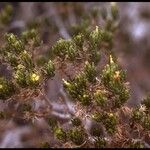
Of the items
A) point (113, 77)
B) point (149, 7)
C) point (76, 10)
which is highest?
point (149, 7)

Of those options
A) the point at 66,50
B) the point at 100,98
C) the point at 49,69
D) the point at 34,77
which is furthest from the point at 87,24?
the point at 100,98

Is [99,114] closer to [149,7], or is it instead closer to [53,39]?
[53,39]

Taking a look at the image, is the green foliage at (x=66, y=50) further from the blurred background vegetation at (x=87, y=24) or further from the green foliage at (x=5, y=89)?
the blurred background vegetation at (x=87, y=24)

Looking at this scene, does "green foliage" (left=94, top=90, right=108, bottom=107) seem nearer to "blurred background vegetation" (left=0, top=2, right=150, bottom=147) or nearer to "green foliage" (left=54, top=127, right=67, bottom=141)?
"green foliage" (left=54, top=127, right=67, bottom=141)

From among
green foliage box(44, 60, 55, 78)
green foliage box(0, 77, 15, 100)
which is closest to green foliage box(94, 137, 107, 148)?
green foliage box(44, 60, 55, 78)

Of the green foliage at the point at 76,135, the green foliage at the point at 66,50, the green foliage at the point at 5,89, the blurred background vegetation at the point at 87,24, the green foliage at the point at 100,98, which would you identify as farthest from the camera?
the blurred background vegetation at the point at 87,24

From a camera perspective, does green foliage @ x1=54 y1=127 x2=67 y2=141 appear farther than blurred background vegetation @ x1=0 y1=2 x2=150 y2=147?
No

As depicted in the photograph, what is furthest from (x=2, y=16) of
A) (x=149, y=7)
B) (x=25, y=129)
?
(x=149, y=7)

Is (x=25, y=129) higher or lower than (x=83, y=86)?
higher

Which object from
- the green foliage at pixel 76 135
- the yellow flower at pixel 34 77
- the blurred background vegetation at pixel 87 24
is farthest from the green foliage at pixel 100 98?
the blurred background vegetation at pixel 87 24

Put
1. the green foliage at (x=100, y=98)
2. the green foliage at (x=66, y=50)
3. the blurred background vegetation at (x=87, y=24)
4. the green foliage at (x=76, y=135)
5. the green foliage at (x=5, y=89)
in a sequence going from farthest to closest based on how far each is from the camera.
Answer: the blurred background vegetation at (x=87, y=24) < the green foliage at (x=66, y=50) < the green foliage at (x=5, y=89) < the green foliage at (x=76, y=135) < the green foliage at (x=100, y=98)

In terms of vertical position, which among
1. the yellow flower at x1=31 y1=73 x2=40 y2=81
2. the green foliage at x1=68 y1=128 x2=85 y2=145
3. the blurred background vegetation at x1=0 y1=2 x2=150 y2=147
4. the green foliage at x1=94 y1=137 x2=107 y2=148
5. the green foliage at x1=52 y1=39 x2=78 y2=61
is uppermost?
the blurred background vegetation at x1=0 y1=2 x2=150 y2=147
